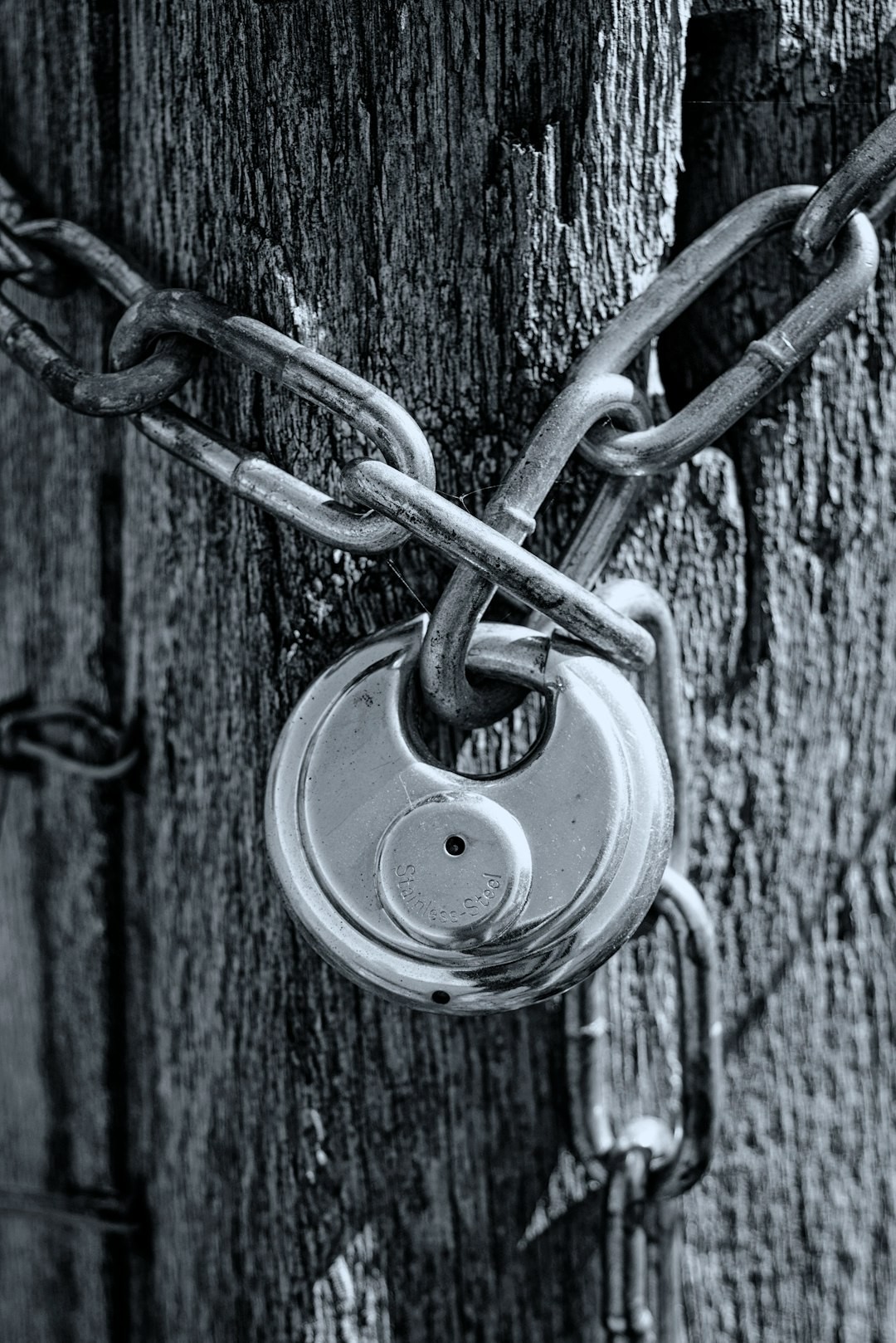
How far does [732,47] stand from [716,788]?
54cm

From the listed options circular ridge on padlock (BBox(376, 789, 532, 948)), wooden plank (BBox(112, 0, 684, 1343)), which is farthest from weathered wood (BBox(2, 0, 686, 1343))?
circular ridge on padlock (BBox(376, 789, 532, 948))

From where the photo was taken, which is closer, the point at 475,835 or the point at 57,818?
the point at 475,835

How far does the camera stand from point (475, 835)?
765 millimetres

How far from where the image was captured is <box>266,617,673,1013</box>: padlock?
2.51ft

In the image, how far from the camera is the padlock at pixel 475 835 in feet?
2.51

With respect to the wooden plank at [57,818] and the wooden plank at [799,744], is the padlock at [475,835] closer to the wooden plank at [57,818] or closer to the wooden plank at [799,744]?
the wooden plank at [799,744]

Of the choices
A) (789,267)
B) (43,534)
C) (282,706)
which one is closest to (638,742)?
(282,706)

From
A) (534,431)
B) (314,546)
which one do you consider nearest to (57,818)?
(314,546)

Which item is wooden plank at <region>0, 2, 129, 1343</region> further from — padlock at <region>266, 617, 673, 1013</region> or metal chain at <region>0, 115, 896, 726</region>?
padlock at <region>266, 617, 673, 1013</region>

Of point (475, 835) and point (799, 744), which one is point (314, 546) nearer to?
point (475, 835)

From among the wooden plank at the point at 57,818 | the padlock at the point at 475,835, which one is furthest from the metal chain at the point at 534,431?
the wooden plank at the point at 57,818

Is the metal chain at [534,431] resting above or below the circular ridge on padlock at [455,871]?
above

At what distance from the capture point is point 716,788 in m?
0.93

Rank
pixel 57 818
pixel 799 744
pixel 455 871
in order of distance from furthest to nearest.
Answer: pixel 57 818 → pixel 799 744 → pixel 455 871
